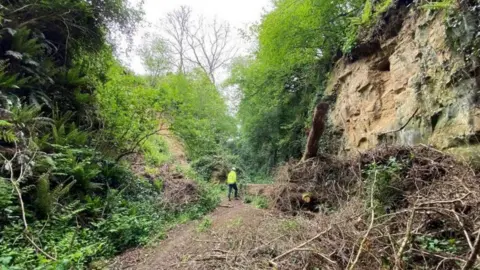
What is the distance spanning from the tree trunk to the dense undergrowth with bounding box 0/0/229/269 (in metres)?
3.80

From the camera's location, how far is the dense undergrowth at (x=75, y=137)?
424cm

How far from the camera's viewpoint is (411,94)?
5.90 m

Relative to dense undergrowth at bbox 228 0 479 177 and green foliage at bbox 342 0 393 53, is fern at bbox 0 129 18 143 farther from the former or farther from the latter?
green foliage at bbox 342 0 393 53

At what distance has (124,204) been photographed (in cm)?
649

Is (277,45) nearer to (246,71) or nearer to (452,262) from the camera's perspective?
(246,71)

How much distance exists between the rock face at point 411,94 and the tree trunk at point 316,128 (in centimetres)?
147

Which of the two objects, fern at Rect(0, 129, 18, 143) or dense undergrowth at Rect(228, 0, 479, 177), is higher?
dense undergrowth at Rect(228, 0, 479, 177)

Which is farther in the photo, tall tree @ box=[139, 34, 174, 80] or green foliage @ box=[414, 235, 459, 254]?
tall tree @ box=[139, 34, 174, 80]

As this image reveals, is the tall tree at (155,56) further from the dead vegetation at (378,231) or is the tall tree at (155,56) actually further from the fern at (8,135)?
the dead vegetation at (378,231)

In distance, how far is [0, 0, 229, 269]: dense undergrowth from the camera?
13.9ft

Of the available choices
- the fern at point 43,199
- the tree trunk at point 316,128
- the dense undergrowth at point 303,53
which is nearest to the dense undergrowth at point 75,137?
the fern at point 43,199

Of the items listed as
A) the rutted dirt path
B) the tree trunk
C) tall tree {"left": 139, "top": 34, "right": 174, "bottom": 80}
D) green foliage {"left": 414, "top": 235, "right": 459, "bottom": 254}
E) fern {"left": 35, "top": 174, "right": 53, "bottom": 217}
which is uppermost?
tall tree {"left": 139, "top": 34, "right": 174, "bottom": 80}

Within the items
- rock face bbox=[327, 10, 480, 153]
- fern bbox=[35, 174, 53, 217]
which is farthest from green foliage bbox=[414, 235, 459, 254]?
fern bbox=[35, 174, 53, 217]

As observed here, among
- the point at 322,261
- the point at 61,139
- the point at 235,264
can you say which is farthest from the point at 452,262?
the point at 61,139
